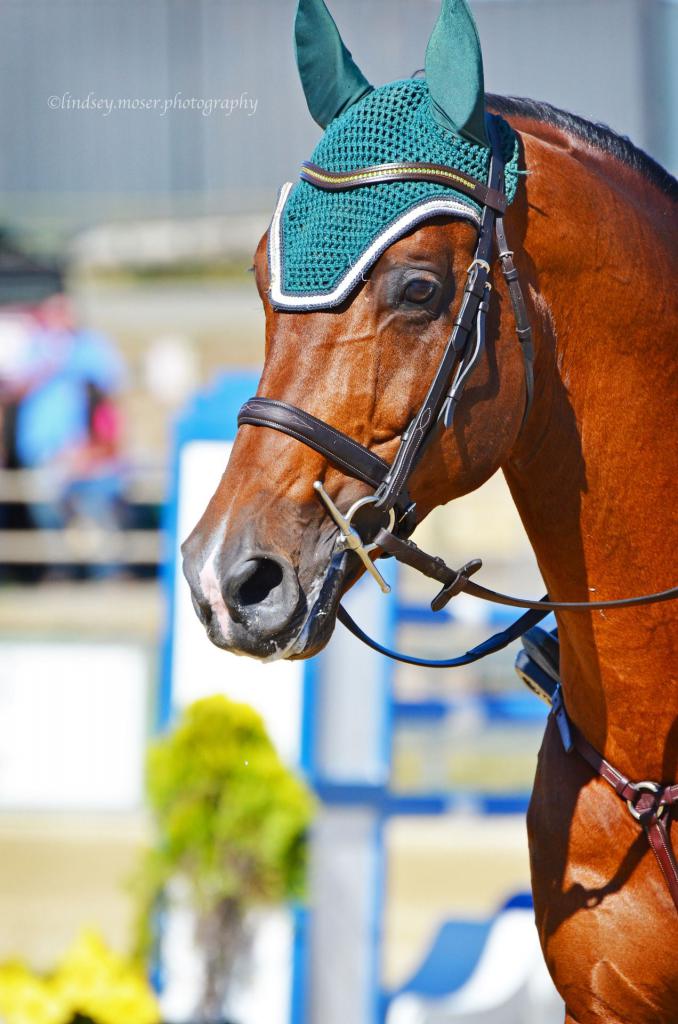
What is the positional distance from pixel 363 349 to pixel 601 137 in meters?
0.67

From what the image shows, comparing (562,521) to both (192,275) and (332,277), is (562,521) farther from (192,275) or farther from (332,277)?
(192,275)

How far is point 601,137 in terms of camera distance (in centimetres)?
202

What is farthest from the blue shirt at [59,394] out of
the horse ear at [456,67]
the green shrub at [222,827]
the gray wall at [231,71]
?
the horse ear at [456,67]

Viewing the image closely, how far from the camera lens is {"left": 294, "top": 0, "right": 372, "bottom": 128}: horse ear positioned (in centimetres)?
189

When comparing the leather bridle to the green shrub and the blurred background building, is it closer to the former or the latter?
the blurred background building

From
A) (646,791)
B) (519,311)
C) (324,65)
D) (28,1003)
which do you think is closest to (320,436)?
(519,311)

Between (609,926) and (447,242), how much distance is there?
3.57 ft

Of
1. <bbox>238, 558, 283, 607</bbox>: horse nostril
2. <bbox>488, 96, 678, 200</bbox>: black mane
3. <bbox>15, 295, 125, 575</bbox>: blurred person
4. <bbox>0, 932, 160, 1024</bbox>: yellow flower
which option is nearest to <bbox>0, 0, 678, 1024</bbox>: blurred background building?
<bbox>15, 295, 125, 575</bbox>: blurred person

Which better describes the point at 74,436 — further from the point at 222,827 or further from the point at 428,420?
the point at 428,420

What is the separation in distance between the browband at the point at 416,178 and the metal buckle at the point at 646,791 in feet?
3.00

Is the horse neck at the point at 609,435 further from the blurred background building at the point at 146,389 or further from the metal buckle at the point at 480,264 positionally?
the blurred background building at the point at 146,389

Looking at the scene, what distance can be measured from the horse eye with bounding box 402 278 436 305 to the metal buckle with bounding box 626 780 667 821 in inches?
32.9

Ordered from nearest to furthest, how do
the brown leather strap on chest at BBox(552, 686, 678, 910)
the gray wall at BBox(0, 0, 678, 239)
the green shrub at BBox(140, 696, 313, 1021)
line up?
the brown leather strap on chest at BBox(552, 686, 678, 910)
the green shrub at BBox(140, 696, 313, 1021)
the gray wall at BBox(0, 0, 678, 239)

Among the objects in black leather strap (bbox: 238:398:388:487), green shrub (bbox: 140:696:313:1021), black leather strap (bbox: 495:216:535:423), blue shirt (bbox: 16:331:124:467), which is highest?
blue shirt (bbox: 16:331:124:467)
